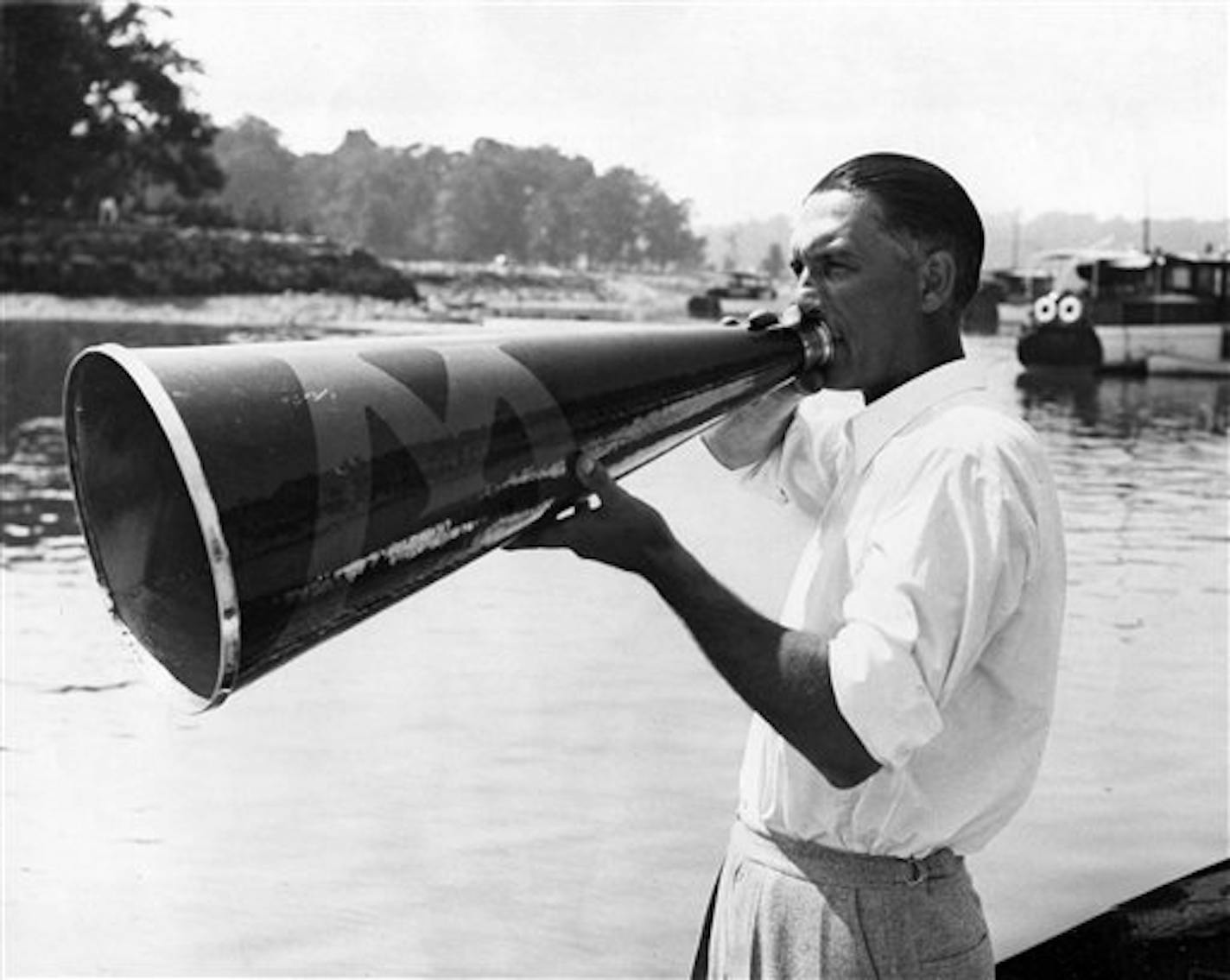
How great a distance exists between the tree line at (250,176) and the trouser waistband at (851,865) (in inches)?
627

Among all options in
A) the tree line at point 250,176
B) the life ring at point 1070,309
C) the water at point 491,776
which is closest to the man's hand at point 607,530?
the water at point 491,776

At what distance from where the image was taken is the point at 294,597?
5.18 ft

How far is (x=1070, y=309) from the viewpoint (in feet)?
82.3

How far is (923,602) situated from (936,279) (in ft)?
1.56

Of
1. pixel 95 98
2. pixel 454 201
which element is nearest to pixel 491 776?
pixel 95 98

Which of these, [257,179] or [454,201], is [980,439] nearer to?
[454,201]

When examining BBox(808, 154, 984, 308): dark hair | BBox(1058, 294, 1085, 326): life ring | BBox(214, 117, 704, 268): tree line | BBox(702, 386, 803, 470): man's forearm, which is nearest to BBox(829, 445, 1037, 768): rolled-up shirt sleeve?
BBox(808, 154, 984, 308): dark hair

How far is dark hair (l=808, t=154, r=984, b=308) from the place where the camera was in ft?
7.09

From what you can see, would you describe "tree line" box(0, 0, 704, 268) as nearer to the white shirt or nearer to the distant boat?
the distant boat

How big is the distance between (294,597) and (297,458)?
4.8 inches

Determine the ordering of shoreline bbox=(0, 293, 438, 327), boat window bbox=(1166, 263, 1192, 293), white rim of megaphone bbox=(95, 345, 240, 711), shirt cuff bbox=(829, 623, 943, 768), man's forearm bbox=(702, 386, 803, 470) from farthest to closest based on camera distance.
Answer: boat window bbox=(1166, 263, 1192, 293), shoreline bbox=(0, 293, 438, 327), man's forearm bbox=(702, 386, 803, 470), shirt cuff bbox=(829, 623, 943, 768), white rim of megaphone bbox=(95, 345, 240, 711)

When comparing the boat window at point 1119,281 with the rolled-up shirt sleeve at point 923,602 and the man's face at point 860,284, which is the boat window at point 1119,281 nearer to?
the man's face at point 860,284

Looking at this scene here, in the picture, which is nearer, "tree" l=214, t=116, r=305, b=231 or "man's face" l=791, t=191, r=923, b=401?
"man's face" l=791, t=191, r=923, b=401

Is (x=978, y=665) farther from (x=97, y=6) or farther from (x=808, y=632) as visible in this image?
(x=97, y=6)
